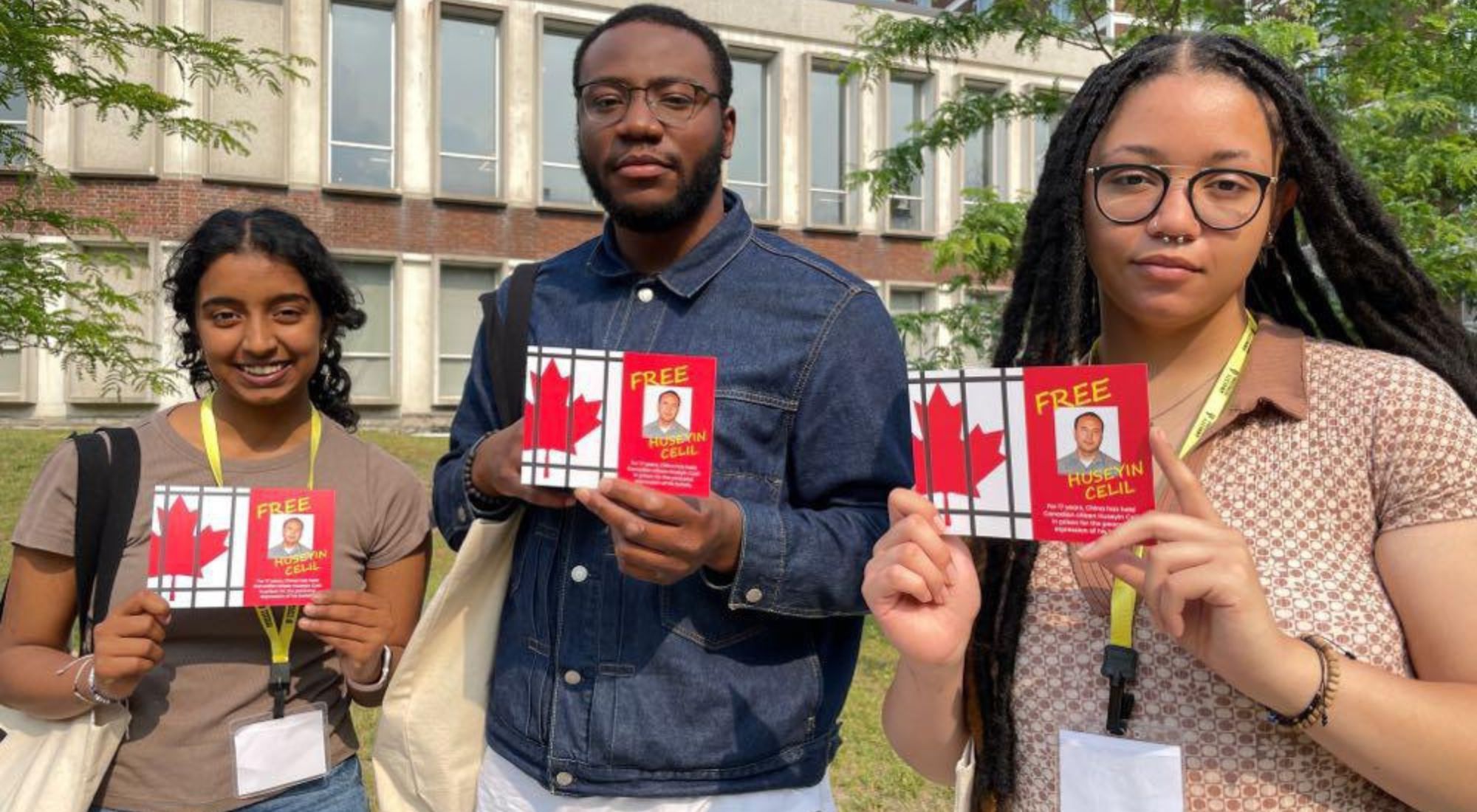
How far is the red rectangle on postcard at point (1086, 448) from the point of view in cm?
133

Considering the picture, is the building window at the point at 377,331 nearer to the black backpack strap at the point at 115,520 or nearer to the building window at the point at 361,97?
the building window at the point at 361,97

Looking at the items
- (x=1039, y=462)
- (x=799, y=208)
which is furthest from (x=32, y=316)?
(x=799, y=208)

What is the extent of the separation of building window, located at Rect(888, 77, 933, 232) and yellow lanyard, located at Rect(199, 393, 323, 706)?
18.6 meters

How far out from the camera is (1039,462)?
1401 mm

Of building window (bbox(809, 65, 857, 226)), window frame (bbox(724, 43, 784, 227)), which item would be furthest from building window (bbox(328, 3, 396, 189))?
building window (bbox(809, 65, 857, 226))

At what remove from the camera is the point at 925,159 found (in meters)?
20.0

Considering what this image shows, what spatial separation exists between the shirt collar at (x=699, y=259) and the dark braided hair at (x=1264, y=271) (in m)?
0.60

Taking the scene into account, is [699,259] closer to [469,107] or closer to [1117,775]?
[1117,775]

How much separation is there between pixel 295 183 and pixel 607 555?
16506 mm

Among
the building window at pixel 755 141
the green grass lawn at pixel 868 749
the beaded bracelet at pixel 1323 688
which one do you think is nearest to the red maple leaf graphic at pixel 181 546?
the beaded bracelet at pixel 1323 688

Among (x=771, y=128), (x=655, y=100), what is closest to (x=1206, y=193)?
(x=655, y=100)

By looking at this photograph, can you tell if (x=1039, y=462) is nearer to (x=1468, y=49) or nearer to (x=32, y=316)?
(x=32, y=316)

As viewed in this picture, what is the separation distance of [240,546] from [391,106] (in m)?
16.7

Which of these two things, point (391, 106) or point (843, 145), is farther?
point (843, 145)
